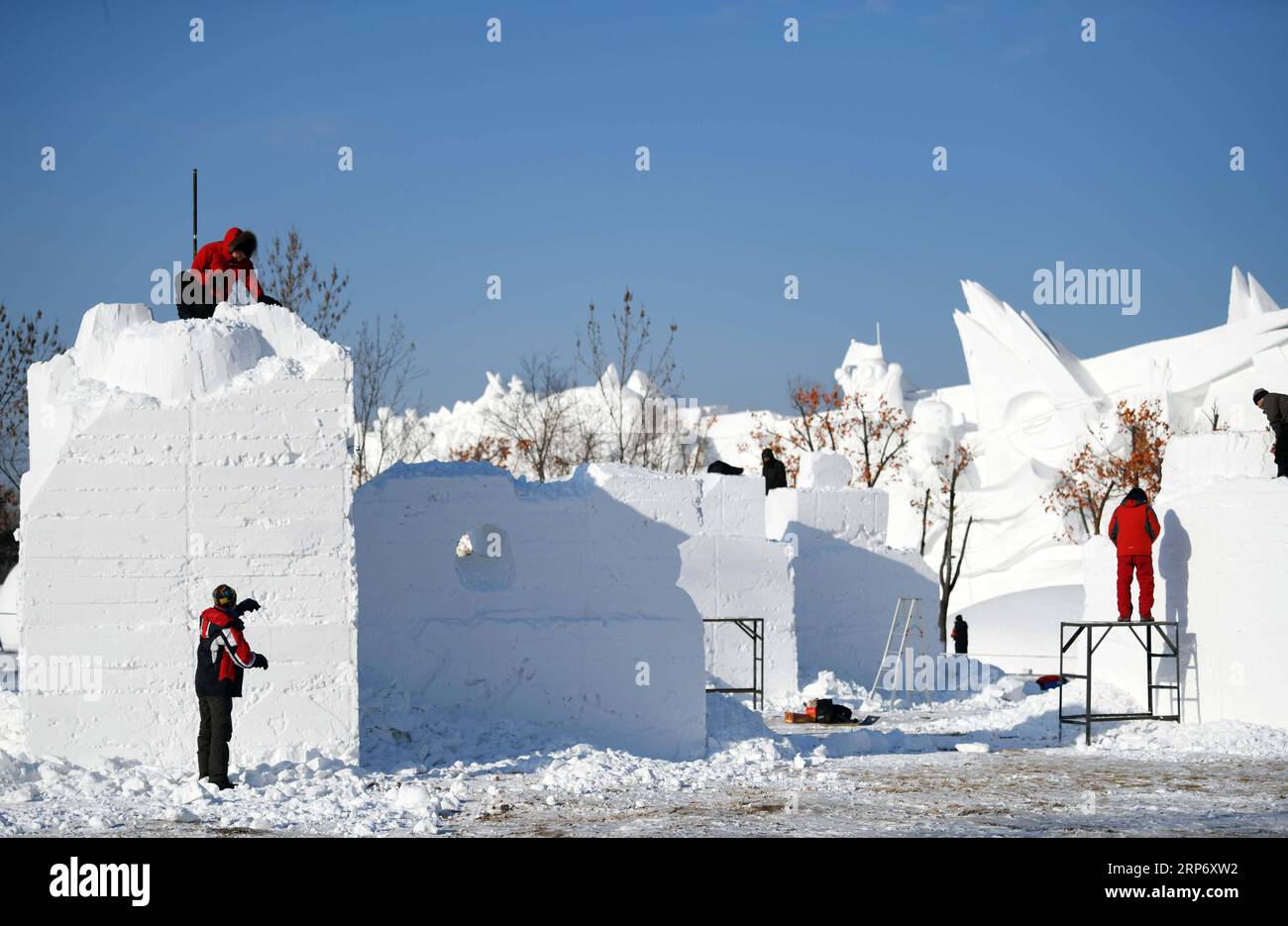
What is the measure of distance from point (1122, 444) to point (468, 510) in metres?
30.9

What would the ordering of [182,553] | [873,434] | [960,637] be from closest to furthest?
[182,553] < [960,637] < [873,434]

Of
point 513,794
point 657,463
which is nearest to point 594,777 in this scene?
point 513,794

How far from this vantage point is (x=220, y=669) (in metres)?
10.1

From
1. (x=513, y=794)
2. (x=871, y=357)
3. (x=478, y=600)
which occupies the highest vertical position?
(x=871, y=357)

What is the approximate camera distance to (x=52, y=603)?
1086 cm

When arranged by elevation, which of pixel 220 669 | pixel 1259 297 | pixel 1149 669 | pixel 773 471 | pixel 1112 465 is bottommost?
pixel 1149 669

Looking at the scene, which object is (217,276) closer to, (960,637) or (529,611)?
(529,611)

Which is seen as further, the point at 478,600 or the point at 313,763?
the point at 478,600

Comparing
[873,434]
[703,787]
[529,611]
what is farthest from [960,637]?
[703,787]

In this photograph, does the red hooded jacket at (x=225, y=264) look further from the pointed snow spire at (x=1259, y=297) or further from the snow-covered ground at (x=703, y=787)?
the pointed snow spire at (x=1259, y=297)

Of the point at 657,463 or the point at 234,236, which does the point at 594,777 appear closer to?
the point at 234,236

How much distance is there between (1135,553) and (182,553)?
8.88 meters
